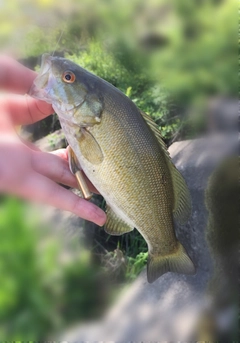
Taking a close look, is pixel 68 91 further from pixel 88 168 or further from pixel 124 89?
pixel 124 89

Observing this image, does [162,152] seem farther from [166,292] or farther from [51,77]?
[166,292]

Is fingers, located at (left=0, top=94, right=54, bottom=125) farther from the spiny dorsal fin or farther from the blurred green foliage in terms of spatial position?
the spiny dorsal fin

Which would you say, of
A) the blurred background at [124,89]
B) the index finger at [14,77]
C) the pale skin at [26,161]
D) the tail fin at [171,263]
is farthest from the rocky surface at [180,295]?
the index finger at [14,77]

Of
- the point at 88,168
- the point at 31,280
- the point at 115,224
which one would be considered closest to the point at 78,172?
the point at 88,168

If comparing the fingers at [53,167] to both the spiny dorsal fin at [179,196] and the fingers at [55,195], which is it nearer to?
the fingers at [55,195]

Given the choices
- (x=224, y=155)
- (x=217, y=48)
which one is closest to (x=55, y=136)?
(x=224, y=155)

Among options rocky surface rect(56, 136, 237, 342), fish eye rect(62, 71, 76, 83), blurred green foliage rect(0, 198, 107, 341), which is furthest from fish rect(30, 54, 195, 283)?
rocky surface rect(56, 136, 237, 342)
